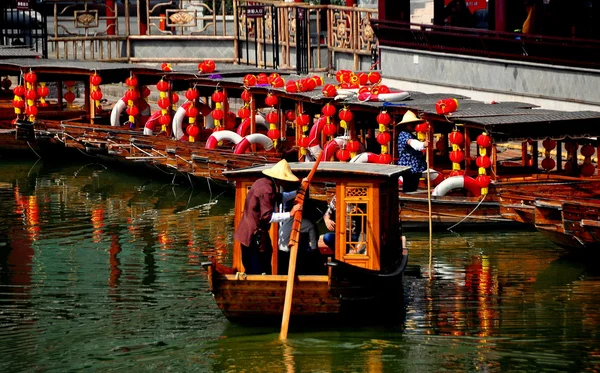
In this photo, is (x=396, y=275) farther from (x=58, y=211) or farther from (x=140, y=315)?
(x=58, y=211)

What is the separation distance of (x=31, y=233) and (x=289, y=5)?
13427 millimetres

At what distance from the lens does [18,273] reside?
740 inches

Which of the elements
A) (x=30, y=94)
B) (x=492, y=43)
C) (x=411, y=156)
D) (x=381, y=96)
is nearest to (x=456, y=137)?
(x=411, y=156)

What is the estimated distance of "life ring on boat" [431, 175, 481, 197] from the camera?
20578 millimetres

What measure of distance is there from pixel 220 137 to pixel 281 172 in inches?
435

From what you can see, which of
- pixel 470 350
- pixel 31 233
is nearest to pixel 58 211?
pixel 31 233

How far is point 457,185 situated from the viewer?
20625 millimetres

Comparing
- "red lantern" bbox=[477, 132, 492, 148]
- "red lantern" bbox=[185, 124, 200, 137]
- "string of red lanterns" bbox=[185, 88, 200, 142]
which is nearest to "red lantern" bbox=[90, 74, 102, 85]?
"string of red lanterns" bbox=[185, 88, 200, 142]

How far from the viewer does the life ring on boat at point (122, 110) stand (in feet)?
95.6

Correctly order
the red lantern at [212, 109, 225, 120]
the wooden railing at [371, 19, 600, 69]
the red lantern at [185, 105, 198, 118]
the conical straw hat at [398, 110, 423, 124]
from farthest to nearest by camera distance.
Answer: the red lantern at [185, 105, 198, 118] < the red lantern at [212, 109, 225, 120] < the wooden railing at [371, 19, 600, 69] < the conical straw hat at [398, 110, 423, 124]

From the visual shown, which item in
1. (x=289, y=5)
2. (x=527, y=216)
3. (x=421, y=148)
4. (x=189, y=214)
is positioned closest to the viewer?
(x=527, y=216)

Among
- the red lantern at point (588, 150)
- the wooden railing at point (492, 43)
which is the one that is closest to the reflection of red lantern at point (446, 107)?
the red lantern at point (588, 150)

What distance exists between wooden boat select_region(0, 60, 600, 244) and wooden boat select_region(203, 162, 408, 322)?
373 cm

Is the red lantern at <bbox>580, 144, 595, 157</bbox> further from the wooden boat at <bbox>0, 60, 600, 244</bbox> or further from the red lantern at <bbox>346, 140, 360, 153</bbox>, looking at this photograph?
the red lantern at <bbox>346, 140, 360, 153</bbox>
